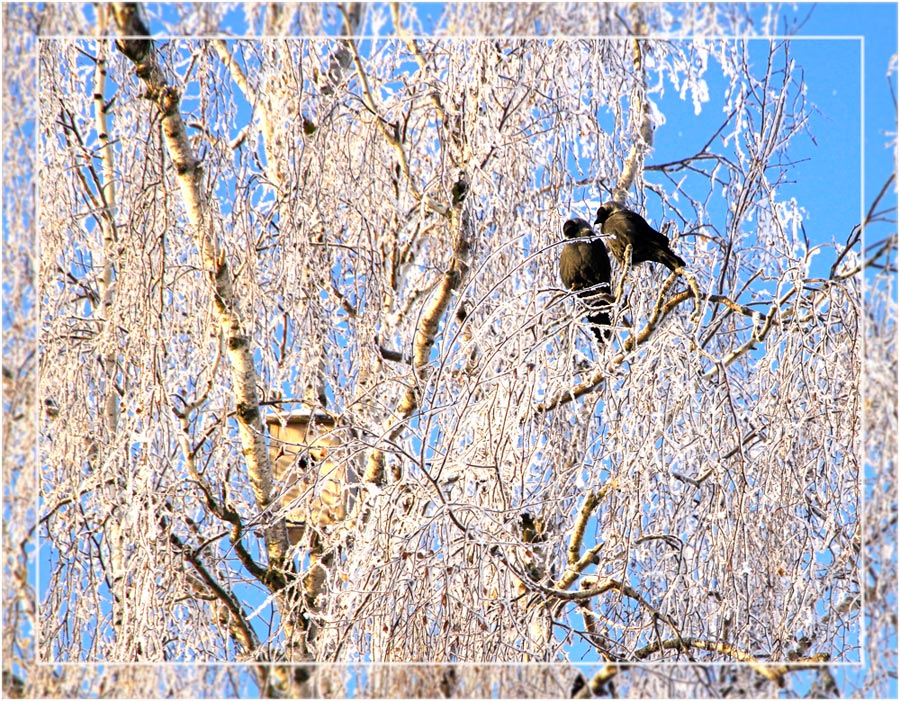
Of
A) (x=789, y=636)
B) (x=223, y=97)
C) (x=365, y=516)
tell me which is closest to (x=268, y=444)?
(x=365, y=516)

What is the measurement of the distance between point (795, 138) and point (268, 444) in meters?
1.08

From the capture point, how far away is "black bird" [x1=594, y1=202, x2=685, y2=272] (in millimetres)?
2043

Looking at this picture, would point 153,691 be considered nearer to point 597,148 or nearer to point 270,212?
point 270,212

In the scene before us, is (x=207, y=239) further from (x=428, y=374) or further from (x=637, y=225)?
(x=637, y=225)

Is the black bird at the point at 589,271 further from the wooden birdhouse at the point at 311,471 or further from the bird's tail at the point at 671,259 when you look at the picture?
the wooden birdhouse at the point at 311,471

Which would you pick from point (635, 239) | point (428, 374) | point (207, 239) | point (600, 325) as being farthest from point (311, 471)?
point (635, 239)

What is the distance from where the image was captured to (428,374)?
2.03 meters

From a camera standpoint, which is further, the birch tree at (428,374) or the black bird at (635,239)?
the black bird at (635,239)

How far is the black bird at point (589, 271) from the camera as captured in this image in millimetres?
2031

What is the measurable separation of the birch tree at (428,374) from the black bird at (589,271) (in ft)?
0.09

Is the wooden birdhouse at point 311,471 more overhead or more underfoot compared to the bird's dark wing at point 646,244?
more underfoot

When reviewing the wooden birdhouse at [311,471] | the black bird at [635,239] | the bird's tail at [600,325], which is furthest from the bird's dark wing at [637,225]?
the wooden birdhouse at [311,471]

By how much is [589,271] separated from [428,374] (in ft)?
1.10

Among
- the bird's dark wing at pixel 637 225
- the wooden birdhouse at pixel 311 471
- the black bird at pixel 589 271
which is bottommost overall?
the wooden birdhouse at pixel 311 471
